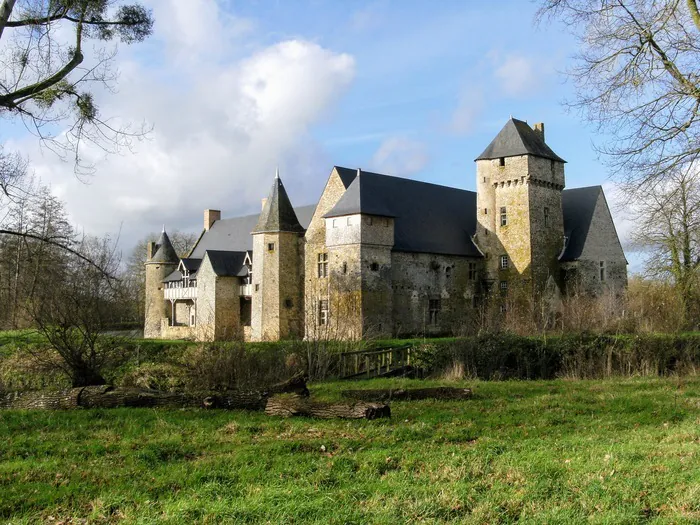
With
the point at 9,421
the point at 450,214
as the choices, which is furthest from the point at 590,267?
the point at 9,421

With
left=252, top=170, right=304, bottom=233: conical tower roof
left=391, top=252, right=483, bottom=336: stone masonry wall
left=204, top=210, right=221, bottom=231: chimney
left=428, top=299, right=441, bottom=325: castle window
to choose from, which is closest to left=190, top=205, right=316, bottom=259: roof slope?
left=204, top=210, right=221, bottom=231: chimney

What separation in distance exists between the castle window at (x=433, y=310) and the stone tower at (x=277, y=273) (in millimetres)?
6767

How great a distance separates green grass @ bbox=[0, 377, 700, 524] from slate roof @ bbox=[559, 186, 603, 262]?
81.3ft

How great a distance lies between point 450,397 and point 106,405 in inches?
252

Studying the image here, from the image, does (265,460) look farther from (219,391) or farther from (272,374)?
(272,374)

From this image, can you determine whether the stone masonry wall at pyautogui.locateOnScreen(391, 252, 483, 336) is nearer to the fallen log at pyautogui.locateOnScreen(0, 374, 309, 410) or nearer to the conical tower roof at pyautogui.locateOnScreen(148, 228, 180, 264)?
the fallen log at pyautogui.locateOnScreen(0, 374, 309, 410)

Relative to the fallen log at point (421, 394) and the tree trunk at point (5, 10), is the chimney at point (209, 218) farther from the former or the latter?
the tree trunk at point (5, 10)

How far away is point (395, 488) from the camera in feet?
21.4

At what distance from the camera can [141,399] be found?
39.7 feet

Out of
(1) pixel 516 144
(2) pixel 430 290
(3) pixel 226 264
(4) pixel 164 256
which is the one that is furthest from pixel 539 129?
(4) pixel 164 256

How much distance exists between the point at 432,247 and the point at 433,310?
3.26 m

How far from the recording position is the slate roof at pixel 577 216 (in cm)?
3519

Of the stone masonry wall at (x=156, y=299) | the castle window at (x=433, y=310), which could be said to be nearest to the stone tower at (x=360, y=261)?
the castle window at (x=433, y=310)

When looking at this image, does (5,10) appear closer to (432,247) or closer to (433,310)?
(432,247)
